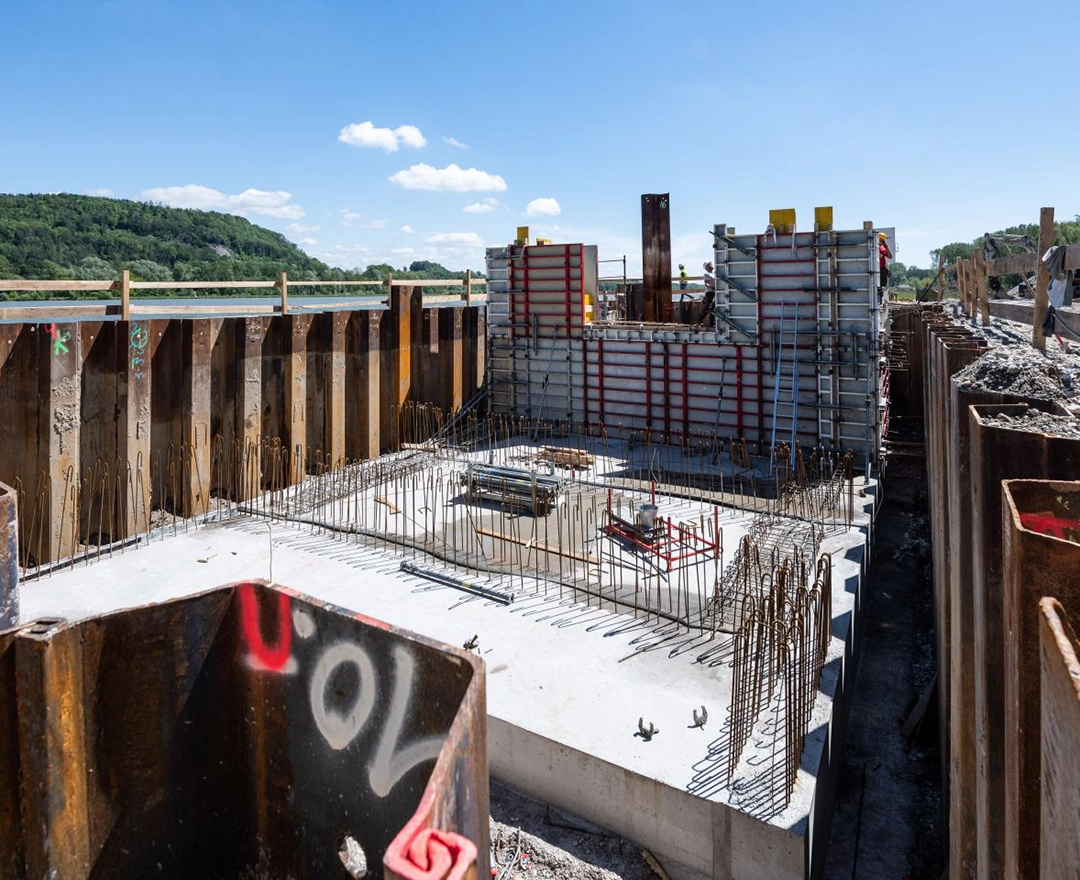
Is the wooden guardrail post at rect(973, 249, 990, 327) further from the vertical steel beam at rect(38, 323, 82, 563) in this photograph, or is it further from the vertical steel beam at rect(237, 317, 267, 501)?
the vertical steel beam at rect(38, 323, 82, 563)

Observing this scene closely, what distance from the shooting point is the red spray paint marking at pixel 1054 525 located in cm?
303

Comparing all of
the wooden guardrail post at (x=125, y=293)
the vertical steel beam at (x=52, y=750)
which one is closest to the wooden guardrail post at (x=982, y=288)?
the wooden guardrail post at (x=125, y=293)

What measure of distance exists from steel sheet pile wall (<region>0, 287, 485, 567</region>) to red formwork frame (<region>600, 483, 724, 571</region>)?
626 centimetres

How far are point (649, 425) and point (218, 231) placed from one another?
86563 mm

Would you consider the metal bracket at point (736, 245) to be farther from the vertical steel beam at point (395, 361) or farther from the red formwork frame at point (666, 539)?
the red formwork frame at point (666, 539)

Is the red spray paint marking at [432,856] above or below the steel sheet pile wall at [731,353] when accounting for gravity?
below

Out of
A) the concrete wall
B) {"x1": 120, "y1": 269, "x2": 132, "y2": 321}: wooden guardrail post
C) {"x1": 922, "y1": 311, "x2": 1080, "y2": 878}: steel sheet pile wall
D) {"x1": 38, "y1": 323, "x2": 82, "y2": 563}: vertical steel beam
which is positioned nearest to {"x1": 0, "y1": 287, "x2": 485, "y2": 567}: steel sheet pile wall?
{"x1": 38, "y1": 323, "x2": 82, "y2": 563}: vertical steel beam

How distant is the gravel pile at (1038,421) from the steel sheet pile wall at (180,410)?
10702 mm

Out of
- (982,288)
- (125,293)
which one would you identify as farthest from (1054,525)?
(982,288)

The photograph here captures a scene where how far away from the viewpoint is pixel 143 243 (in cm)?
6988

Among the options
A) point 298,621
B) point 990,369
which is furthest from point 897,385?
point 298,621

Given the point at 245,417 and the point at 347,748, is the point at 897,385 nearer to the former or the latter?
the point at 245,417

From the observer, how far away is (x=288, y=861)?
4.18 m

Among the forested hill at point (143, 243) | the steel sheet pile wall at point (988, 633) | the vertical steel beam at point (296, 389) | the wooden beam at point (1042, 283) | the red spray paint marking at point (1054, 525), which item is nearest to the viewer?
the steel sheet pile wall at point (988, 633)
